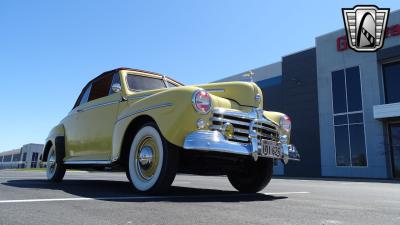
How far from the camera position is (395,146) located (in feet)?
79.8

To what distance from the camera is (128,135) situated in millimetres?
5219

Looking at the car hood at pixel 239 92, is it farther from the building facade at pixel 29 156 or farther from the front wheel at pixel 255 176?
the building facade at pixel 29 156

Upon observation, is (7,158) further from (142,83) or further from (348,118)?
(142,83)

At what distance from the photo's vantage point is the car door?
5.96 m

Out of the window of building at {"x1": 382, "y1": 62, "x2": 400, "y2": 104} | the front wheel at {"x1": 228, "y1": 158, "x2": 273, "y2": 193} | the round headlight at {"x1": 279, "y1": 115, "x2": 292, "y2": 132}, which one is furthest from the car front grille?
the window of building at {"x1": 382, "y1": 62, "x2": 400, "y2": 104}

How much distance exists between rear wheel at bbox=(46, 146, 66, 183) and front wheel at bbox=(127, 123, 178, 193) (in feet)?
8.96

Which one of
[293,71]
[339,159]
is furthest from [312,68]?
[339,159]

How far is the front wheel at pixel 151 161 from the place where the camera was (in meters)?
4.31

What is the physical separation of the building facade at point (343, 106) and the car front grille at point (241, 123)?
858 inches

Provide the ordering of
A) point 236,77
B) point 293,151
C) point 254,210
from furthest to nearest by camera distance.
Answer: point 236,77
point 293,151
point 254,210

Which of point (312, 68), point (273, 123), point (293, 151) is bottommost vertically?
point (293, 151)

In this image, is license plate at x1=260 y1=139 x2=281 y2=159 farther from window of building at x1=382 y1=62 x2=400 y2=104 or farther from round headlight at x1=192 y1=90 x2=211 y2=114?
window of building at x1=382 y1=62 x2=400 y2=104

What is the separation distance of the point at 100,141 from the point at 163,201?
2634 millimetres

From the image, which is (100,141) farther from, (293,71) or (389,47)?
(293,71)
